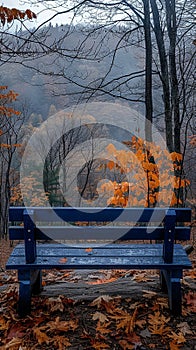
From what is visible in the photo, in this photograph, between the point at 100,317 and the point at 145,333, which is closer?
the point at 145,333

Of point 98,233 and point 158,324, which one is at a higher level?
point 98,233

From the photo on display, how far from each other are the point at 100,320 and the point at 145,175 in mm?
3850

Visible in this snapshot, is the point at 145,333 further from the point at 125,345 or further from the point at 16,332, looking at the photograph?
the point at 16,332

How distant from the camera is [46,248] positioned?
119 inches

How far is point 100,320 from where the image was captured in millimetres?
2559

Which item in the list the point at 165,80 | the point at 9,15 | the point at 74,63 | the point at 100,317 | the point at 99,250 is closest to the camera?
the point at 100,317

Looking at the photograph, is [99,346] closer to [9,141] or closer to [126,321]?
[126,321]

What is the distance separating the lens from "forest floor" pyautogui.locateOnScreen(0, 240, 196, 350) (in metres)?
2.30


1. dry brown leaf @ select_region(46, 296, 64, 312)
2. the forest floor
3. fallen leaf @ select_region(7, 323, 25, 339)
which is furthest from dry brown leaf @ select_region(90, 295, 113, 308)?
fallen leaf @ select_region(7, 323, 25, 339)

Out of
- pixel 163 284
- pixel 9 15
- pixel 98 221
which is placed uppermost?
pixel 9 15

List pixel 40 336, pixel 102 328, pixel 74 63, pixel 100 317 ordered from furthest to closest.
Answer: pixel 74 63 → pixel 100 317 → pixel 102 328 → pixel 40 336

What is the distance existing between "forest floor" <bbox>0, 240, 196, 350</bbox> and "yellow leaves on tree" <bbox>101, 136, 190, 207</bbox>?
9.68 feet

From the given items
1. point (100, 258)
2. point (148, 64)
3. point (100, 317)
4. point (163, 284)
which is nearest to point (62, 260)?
point (100, 258)

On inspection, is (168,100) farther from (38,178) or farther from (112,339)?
(38,178)
